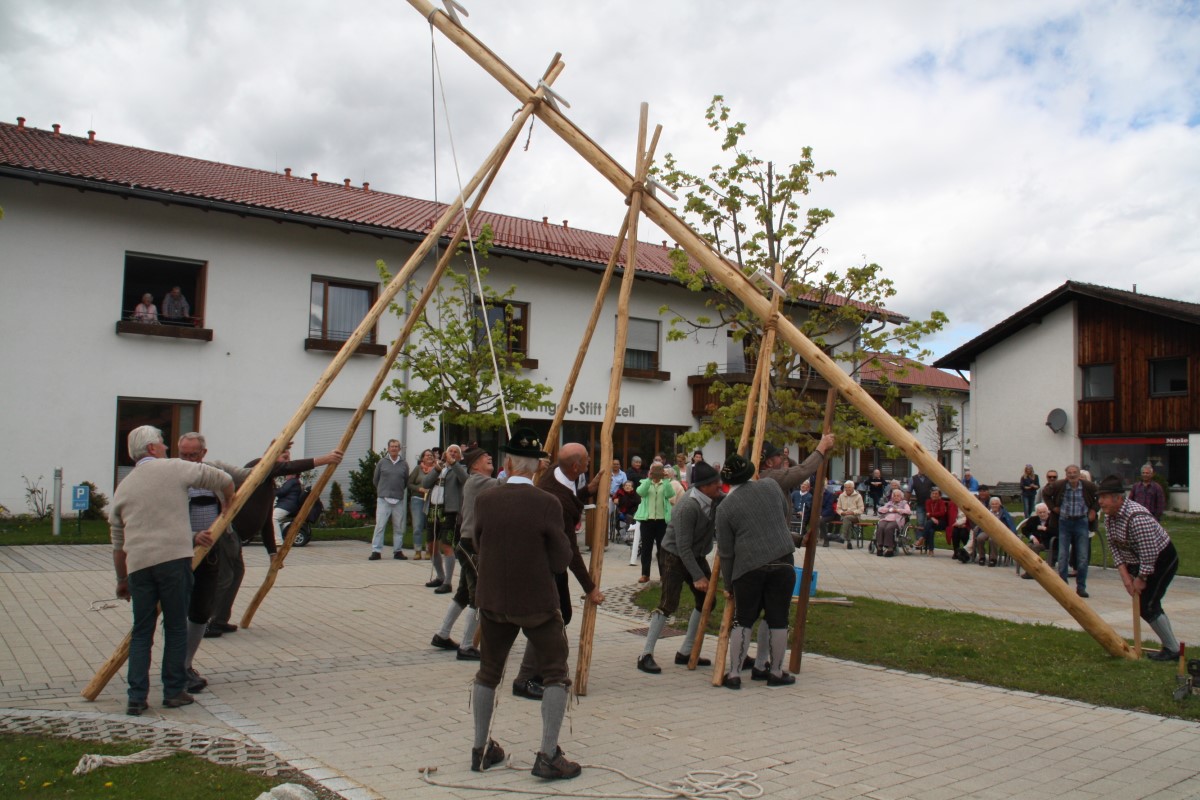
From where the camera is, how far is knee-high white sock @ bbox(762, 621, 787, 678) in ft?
24.7

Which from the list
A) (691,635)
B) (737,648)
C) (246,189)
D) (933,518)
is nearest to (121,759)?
(737,648)

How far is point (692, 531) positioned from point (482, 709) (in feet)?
10.9

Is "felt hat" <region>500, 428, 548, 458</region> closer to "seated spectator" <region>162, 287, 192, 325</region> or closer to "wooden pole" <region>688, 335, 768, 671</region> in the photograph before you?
"wooden pole" <region>688, 335, 768, 671</region>

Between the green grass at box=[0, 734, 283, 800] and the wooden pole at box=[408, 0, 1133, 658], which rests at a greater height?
the wooden pole at box=[408, 0, 1133, 658]

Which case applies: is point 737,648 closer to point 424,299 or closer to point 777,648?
→ point 777,648

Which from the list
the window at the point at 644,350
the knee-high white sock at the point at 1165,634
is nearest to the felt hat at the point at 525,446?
the knee-high white sock at the point at 1165,634

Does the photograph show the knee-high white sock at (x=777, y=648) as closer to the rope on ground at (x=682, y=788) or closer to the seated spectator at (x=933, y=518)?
the rope on ground at (x=682, y=788)

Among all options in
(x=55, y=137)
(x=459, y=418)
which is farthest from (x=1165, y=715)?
(x=55, y=137)

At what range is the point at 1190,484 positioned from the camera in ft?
93.9

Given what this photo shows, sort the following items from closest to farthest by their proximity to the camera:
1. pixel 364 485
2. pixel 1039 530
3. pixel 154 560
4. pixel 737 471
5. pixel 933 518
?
pixel 154 560
pixel 737 471
pixel 1039 530
pixel 933 518
pixel 364 485

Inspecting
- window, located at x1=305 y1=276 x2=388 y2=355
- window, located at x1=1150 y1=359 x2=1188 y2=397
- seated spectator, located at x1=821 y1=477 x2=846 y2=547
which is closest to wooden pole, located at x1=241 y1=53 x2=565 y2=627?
window, located at x1=305 y1=276 x2=388 y2=355

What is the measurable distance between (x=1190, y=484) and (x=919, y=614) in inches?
893

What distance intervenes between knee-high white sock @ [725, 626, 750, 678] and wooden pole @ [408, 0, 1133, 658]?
1.92 m

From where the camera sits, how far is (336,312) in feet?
75.1
